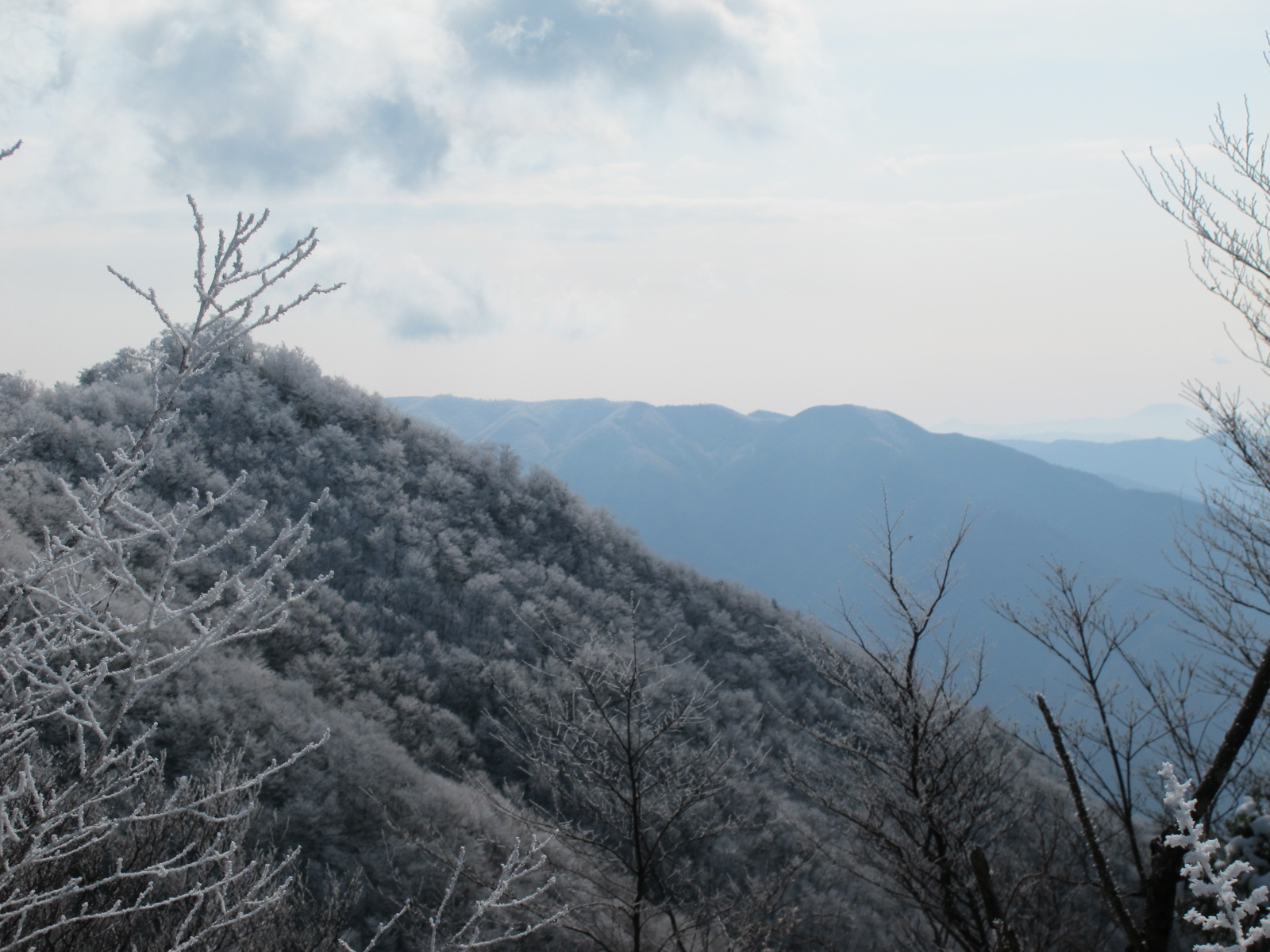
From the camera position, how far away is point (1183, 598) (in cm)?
923

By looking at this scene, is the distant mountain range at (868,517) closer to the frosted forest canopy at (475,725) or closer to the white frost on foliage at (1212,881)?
the frosted forest canopy at (475,725)

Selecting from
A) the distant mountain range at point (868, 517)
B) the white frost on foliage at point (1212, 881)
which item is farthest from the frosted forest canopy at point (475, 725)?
the distant mountain range at point (868, 517)

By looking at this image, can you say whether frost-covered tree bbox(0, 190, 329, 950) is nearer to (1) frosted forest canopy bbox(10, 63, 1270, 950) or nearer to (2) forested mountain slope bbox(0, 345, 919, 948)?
(1) frosted forest canopy bbox(10, 63, 1270, 950)

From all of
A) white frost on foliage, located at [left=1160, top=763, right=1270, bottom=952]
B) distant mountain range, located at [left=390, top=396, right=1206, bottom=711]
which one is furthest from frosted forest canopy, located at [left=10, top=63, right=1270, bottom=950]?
distant mountain range, located at [left=390, top=396, right=1206, bottom=711]

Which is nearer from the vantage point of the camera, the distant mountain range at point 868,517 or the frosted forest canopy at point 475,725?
the frosted forest canopy at point 475,725

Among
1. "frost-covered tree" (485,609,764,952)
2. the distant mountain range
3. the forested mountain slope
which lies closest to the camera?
"frost-covered tree" (485,609,764,952)

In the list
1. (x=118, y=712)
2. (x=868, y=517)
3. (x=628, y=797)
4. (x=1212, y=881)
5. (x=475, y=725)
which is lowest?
(x=475, y=725)

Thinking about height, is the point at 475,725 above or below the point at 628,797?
below

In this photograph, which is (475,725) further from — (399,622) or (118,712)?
(118,712)

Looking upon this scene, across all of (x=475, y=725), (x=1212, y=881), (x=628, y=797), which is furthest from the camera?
(x=475, y=725)

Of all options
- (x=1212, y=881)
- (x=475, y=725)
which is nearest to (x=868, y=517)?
(x=475, y=725)

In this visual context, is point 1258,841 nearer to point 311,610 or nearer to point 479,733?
point 479,733

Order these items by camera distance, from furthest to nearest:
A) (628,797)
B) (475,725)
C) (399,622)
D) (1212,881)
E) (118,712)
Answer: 1. (399,622)
2. (475,725)
3. (628,797)
4. (118,712)
5. (1212,881)

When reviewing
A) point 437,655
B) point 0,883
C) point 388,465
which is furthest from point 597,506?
point 0,883
